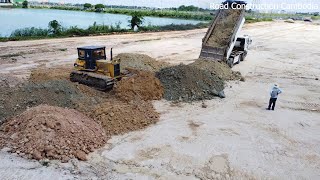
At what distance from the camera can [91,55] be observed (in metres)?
12.6

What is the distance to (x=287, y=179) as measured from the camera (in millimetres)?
7633

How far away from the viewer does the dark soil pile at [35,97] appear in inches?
402

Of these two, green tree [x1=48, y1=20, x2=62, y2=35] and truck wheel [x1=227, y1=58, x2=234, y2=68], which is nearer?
truck wheel [x1=227, y1=58, x2=234, y2=68]

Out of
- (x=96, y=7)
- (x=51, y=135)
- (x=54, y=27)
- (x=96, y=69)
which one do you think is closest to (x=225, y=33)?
(x=96, y=69)

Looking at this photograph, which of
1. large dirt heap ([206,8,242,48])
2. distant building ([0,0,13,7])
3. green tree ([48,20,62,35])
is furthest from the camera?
distant building ([0,0,13,7])

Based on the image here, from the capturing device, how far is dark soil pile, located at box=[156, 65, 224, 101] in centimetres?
1309

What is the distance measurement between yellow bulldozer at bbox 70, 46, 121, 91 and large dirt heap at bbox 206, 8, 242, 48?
296 inches

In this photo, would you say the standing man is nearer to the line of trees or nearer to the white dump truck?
the white dump truck

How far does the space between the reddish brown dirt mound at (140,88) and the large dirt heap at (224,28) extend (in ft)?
20.7

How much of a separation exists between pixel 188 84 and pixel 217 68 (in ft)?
12.1

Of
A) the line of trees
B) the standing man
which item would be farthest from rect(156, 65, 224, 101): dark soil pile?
the line of trees

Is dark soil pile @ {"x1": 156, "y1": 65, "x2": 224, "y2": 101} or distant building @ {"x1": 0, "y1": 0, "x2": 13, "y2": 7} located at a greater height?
distant building @ {"x1": 0, "y1": 0, "x2": 13, "y2": 7}

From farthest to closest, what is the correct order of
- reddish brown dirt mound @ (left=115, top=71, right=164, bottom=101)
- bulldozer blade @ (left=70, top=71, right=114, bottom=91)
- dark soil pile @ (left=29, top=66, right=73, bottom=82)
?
1. dark soil pile @ (left=29, top=66, right=73, bottom=82)
2. bulldozer blade @ (left=70, top=71, right=114, bottom=91)
3. reddish brown dirt mound @ (left=115, top=71, right=164, bottom=101)

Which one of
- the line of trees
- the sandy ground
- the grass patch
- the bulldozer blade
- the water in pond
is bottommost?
the sandy ground
